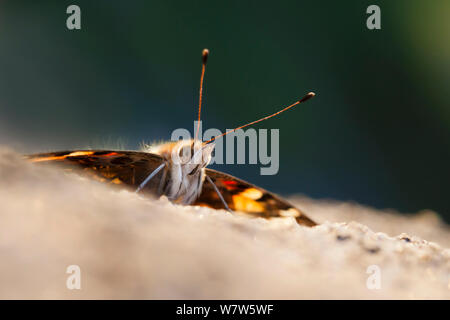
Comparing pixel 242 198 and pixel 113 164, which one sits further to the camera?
pixel 242 198

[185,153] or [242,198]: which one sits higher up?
[185,153]

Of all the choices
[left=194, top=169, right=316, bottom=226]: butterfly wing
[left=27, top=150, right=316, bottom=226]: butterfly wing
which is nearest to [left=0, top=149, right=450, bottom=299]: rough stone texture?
[left=27, top=150, right=316, bottom=226]: butterfly wing

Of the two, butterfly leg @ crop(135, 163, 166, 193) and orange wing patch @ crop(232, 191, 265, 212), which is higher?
butterfly leg @ crop(135, 163, 166, 193)

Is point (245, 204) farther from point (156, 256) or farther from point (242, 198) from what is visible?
point (156, 256)

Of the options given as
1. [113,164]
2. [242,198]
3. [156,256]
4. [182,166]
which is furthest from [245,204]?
[156,256]

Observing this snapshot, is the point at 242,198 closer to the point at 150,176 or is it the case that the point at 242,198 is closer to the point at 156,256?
the point at 150,176

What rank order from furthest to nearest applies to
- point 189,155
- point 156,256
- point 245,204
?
1. point 245,204
2. point 189,155
3. point 156,256

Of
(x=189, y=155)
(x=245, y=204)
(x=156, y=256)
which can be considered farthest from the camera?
(x=245, y=204)

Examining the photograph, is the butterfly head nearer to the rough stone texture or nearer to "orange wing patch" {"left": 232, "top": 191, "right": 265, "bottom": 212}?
"orange wing patch" {"left": 232, "top": 191, "right": 265, "bottom": 212}
